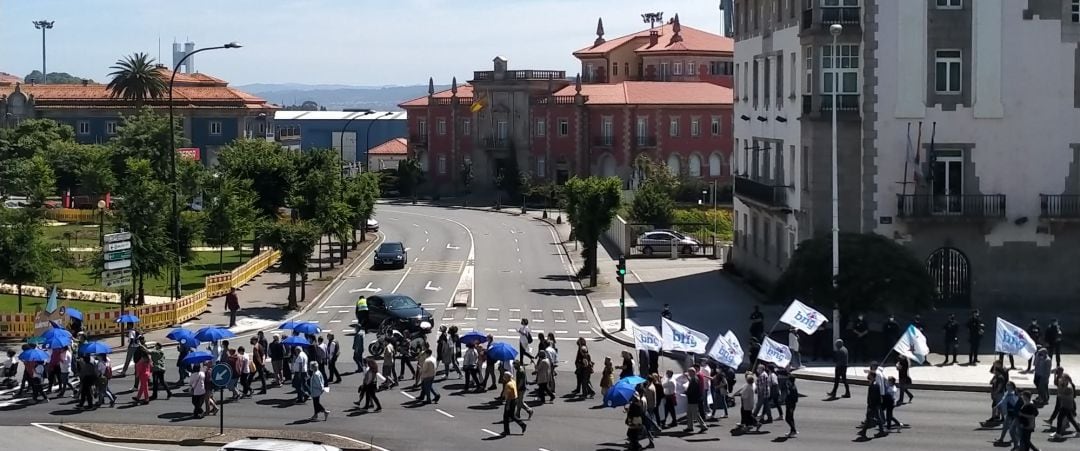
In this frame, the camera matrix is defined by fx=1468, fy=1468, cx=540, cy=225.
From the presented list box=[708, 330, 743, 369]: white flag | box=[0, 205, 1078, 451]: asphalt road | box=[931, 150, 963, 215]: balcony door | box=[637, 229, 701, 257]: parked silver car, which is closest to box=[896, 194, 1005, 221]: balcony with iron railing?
box=[931, 150, 963, 215]: balcony door

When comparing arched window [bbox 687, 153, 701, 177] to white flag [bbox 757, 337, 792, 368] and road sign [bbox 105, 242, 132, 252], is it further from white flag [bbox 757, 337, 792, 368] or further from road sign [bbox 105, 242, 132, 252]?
white flag [bbox 757, 337, 792, 368]

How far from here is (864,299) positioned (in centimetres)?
4184

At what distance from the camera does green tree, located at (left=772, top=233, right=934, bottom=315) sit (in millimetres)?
41875

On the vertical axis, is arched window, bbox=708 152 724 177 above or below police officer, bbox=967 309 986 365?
above

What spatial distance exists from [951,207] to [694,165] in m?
65.2

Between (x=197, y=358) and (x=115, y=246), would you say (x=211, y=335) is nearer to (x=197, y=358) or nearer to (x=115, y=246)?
(x=197, y=358)

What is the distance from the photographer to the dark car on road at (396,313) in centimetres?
4656

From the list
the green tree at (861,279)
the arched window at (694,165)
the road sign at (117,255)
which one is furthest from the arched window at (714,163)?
the road sign at (117,255)

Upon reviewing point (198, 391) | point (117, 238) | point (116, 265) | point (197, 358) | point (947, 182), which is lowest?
point (198, 391)

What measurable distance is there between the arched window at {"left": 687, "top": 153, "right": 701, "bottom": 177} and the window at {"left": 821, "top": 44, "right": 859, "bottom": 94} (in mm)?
64861

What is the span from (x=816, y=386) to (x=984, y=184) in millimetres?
13759

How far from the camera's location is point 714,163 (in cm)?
11256

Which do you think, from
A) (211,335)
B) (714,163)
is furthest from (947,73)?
(714,163)

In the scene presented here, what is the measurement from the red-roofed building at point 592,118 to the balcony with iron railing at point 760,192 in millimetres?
47842
